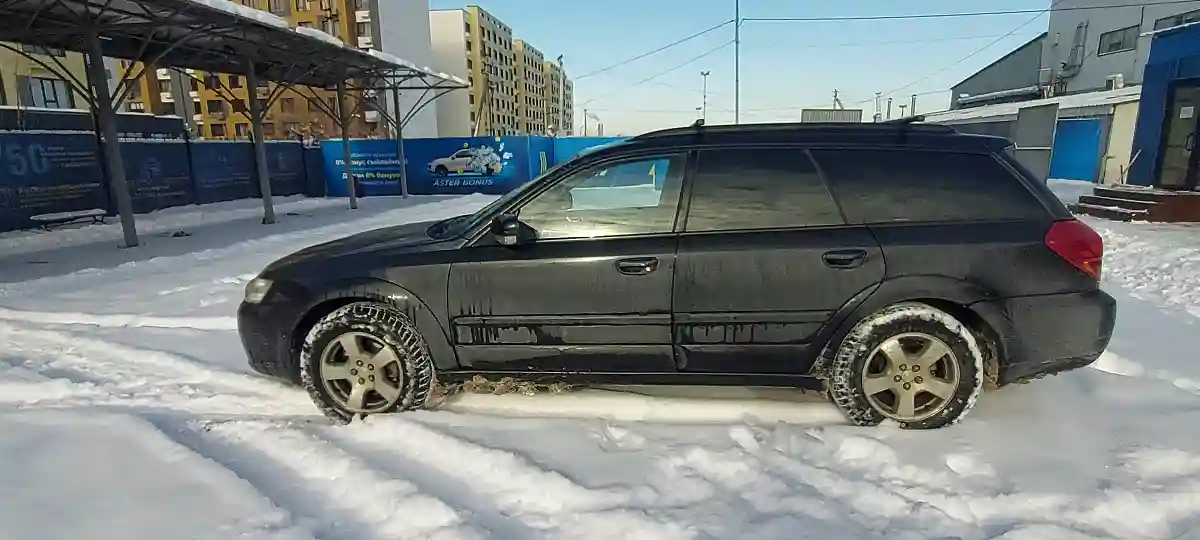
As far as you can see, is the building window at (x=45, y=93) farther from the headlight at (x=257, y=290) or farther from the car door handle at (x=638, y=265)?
the car door handle at (x=638, y=265)

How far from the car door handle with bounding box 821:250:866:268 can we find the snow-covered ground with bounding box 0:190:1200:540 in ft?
2.72

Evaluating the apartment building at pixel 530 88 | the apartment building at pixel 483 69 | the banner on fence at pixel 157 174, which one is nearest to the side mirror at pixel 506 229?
the banner on fence at pixel 157 174

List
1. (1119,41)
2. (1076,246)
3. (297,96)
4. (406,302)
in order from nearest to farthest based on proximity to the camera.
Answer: (1076,246) → (406,302) → (1119,41) → (297,96)

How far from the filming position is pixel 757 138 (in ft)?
9.68

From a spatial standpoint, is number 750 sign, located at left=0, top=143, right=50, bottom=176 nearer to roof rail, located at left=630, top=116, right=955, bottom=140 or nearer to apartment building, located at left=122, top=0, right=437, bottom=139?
roof rail, located at left=630, top=116, right=955, bottom=140

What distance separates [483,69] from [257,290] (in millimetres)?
75111

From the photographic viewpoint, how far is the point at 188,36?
9.28m

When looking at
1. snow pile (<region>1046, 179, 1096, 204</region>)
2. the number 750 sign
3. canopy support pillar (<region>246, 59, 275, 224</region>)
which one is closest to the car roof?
canopy support pillar (<region>246, 59, 275, 224</region>)

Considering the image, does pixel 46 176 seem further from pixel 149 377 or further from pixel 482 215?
pixel 482 215

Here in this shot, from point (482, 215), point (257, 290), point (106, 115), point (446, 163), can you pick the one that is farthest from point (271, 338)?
point (446, 163)

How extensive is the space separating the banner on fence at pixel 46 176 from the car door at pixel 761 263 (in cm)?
1527

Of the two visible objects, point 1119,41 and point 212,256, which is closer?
point 212,256

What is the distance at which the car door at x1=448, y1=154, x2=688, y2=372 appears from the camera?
2832 mm

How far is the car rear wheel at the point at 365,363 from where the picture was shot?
301 cm
